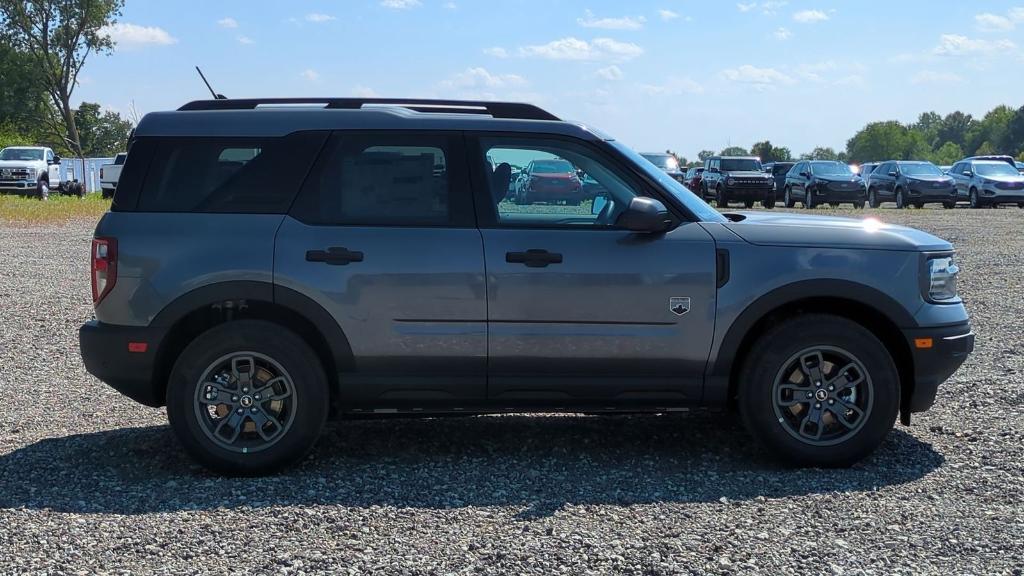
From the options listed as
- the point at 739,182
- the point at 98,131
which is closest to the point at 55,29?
the point at 98,131

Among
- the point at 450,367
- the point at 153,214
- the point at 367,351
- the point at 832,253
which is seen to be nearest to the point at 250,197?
the point at 153,214

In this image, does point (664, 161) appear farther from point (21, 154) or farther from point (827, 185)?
point (21, 154)

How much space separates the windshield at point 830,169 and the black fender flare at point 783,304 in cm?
3016

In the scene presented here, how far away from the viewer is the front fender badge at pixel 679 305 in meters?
5.28

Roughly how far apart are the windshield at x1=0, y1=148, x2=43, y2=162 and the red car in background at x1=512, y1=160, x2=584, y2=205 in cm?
3649

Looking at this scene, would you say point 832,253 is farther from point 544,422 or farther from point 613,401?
point 544,422

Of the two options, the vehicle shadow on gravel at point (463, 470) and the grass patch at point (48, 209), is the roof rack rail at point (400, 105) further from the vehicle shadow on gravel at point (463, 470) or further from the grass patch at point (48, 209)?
the grass patch at point (48, 209)

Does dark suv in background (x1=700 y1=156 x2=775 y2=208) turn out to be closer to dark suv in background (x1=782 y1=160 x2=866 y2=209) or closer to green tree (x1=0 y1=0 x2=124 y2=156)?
dark suv in background (x1=782 y1=160 x2=866 y2=209)

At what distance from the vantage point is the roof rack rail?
5730 millimetres

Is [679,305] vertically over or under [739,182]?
under

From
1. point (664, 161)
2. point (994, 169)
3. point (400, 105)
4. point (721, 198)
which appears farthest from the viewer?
point (721, 198)

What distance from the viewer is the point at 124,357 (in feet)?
17.5

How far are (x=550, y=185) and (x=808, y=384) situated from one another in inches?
65.3

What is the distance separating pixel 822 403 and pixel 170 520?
319 centimetres
